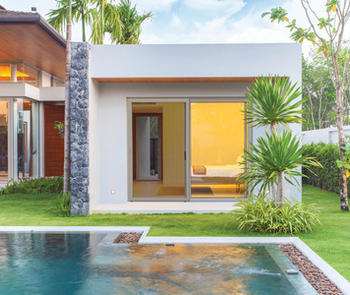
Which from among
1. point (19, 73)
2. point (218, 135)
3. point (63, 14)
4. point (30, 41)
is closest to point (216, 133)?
point (218, 135)

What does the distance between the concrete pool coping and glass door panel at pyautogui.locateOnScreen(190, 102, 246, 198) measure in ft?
9.65

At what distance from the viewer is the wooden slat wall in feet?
50.1

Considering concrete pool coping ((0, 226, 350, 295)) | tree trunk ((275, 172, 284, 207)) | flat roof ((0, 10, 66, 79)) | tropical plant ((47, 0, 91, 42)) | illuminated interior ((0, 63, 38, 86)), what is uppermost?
tropical plant ((47, 0, 91, 42))

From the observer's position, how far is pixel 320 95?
130 feet

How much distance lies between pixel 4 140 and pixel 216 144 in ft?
24.1

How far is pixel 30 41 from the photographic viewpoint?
1132cm

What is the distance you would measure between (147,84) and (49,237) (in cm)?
452

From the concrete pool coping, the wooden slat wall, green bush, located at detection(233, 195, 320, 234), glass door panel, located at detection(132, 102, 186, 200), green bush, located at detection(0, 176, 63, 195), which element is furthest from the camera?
the wooden slat wall

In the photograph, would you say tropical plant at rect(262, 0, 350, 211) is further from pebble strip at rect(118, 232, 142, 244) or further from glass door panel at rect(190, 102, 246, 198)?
pebble strip at rect(118, 232, 142, 244)

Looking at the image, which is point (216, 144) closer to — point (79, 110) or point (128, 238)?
point (79, 110)

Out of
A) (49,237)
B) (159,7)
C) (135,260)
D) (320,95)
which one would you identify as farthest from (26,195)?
(320,95)

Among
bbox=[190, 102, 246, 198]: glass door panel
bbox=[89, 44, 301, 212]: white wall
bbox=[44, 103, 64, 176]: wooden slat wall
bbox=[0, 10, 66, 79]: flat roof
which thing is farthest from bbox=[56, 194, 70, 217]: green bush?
bbox=[44, 103, 64, 176]: wooden slat wall

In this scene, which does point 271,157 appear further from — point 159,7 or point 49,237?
point 159,7

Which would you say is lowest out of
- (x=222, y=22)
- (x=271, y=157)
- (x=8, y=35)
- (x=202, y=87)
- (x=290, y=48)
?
(x=271, y=157)
